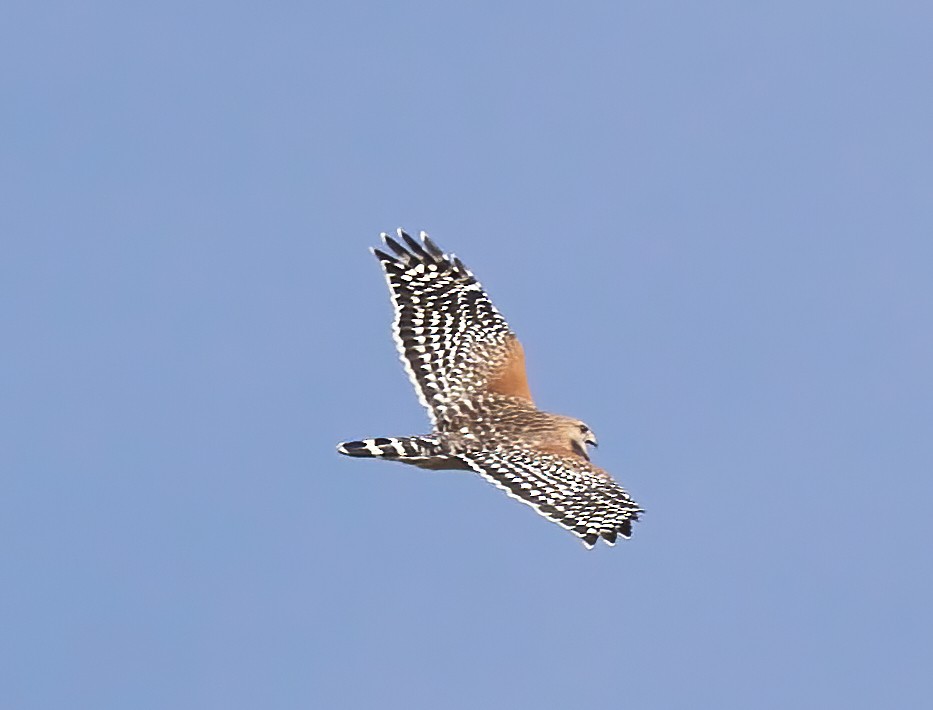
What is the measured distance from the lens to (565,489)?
32.9 m

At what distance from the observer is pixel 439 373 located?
37.0 meters

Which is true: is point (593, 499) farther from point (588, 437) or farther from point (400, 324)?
point (400, 324)

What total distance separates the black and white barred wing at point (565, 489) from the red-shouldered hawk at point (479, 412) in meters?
0.01

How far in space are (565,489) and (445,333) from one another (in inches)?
216

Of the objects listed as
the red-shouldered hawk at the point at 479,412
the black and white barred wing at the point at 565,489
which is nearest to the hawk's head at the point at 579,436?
the red-shouldered hawk at the point at 479,412

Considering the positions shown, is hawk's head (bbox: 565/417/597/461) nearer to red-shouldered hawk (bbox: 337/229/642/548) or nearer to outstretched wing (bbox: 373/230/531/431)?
red-shouldered hawk (bbox: 337/229/642/548)

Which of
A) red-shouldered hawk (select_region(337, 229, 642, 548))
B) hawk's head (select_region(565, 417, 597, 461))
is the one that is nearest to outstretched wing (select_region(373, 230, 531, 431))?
red-shouldered hawk (select_region(337, 229, 642, 548))

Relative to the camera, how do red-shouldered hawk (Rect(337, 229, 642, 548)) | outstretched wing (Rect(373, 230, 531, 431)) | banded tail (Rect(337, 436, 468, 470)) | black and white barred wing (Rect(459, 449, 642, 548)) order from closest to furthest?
1. black and white barred wing (Rect(459, 449, 642, 548))
2. red-shouldered hawk (Rect(337, 229, 642, 548))
3. banded tail (Rect(337, 436, 468, 470))
4. outstretched wing (Rect(373, 230, 531, 431))

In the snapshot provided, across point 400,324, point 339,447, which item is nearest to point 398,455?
point 339,447

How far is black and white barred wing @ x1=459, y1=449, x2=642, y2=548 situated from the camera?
31.8m

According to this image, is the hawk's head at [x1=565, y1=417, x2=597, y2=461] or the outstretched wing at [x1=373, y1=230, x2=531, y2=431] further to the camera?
the outstretched wing at [x1=373, y1=230, x2=531, y2=431]

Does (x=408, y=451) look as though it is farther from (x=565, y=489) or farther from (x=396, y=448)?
(x=565, y=489)

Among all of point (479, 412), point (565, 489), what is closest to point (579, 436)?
point (479, 412)

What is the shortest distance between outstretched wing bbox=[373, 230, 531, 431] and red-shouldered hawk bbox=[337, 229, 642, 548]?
0.05 ft
